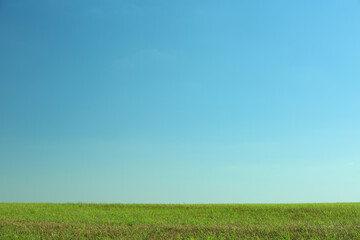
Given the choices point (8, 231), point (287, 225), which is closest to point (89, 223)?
point (8, 231)

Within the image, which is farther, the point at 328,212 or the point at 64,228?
the point at 328,212

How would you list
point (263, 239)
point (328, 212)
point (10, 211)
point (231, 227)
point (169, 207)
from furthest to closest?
1. point (169, 207)
2. point (10, 211)
3. point (328, 212)
4. point (231, 227)
5. point (263, 239)

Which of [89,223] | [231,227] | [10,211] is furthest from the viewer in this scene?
[10,211]

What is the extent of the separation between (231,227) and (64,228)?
295 inches

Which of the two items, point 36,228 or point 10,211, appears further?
point 10,211

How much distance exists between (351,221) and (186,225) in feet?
26.7

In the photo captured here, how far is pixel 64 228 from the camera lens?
14602 millimetres

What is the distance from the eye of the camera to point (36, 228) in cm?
1479

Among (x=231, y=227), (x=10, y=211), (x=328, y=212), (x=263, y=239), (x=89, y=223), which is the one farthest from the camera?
(x=10, y=211)

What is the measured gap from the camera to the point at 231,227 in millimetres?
14180

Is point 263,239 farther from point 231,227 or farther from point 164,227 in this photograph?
point 164,227

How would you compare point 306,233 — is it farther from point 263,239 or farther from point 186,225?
point 186,225

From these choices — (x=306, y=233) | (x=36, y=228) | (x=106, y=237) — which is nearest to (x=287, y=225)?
(x=306, y=233)

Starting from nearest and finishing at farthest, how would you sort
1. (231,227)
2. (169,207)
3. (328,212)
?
1. (231,227)
2. (328,212)
3. (169,207)
